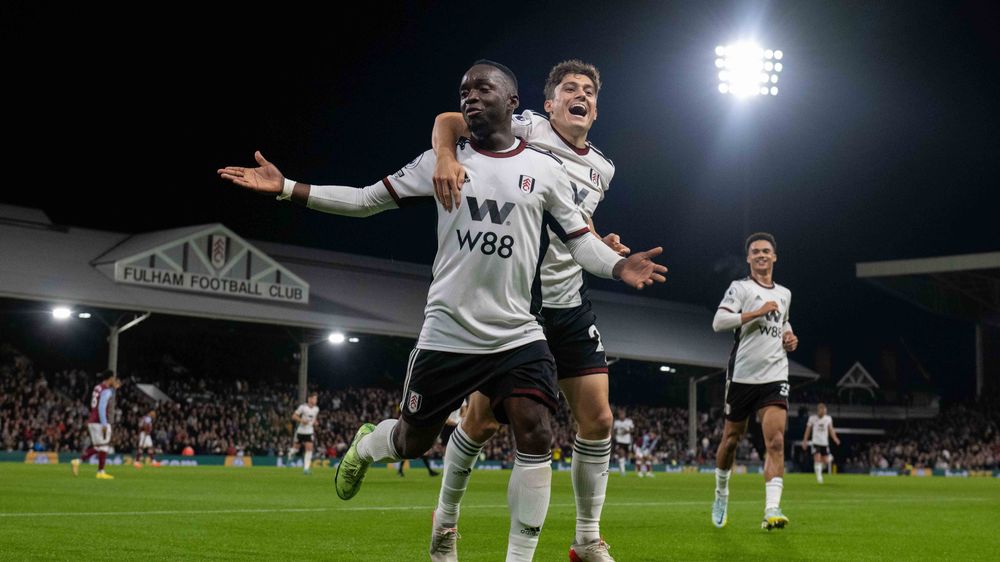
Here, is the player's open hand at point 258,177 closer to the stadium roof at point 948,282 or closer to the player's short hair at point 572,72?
the player's short hair at point 572,72

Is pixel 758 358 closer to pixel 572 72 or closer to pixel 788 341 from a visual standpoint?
pixel 788 341

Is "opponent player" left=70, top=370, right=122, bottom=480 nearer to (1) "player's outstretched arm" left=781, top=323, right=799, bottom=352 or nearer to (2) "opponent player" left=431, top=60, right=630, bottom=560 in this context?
(1) "player's outstretched arm" left=781, top=323, right=799, bottom=352

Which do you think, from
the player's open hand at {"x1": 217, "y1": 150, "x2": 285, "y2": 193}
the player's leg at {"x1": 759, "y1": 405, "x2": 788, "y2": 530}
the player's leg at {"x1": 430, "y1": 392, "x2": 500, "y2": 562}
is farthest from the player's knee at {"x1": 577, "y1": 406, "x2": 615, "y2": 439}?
the player's leg at {"x1": 759, "y1": 405, "x2": 788, "y2": 530}

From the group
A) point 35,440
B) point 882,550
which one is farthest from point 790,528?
point 35,440

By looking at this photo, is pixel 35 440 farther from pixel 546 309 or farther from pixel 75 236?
pixel 546 309

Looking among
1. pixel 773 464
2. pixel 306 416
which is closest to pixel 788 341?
pixel 773 464

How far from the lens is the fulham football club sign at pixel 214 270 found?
34.1 m

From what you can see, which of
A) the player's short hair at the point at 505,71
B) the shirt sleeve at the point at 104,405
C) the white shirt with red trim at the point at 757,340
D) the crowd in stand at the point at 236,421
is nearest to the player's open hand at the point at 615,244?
the player's short hair at the point at 505,71

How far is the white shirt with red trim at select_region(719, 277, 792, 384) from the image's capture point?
420 inches

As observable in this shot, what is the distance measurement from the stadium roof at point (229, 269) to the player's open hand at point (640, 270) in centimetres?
2820

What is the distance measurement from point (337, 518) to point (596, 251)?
19.2 ft

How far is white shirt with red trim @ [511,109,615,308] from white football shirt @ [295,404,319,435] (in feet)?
64.3

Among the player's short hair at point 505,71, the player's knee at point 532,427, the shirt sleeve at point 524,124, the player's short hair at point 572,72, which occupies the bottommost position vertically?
the player's knee at point 532,427

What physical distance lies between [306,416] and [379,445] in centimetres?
2056
